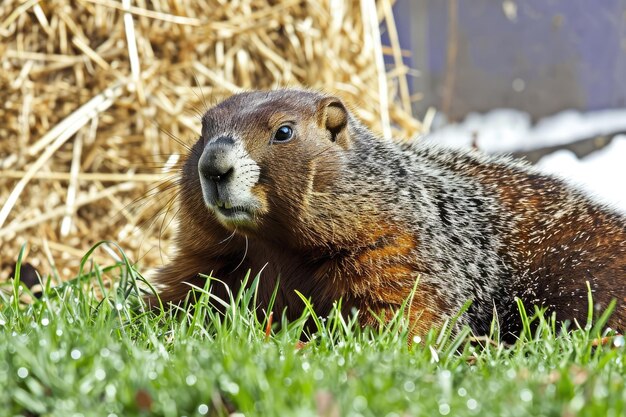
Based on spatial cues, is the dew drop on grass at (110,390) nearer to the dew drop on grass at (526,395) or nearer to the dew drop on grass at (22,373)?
the dew drop on grass at (22,373)

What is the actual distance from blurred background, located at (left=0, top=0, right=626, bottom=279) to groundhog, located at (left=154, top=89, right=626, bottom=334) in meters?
0.95

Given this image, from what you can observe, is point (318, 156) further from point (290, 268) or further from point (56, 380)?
point (56, 380)

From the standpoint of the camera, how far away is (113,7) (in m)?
5.30

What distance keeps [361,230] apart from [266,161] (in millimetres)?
454

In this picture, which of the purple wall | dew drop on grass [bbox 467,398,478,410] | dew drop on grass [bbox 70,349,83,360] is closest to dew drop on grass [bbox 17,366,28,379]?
dew drop on grass [bbox 70,349,83,360]

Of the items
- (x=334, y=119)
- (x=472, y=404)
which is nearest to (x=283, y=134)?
(x=334, y=119)

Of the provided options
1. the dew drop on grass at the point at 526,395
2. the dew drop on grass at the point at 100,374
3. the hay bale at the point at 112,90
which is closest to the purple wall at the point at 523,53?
the hay bale at the point at 112,90

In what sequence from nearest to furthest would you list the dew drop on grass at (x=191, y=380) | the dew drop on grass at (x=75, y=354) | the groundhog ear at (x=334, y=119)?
the dew drop on grass at (x=191, y=380) < the dew drop on grass at (x=75, y=354) < the groundhog ear at (x=334, y=119)

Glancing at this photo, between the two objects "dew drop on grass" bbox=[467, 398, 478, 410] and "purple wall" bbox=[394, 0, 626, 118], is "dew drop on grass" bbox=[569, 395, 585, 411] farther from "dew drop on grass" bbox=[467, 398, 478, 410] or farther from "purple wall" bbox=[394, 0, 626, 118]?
"purple wall" bbox=[394, 0, 626, 118]

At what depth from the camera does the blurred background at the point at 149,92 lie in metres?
5.23

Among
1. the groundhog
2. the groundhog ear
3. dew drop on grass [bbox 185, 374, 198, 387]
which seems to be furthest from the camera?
the groundhog ear

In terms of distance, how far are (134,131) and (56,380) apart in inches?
147

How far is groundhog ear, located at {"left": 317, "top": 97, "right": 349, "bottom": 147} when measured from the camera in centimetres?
352

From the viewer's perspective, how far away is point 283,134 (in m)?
3.30
